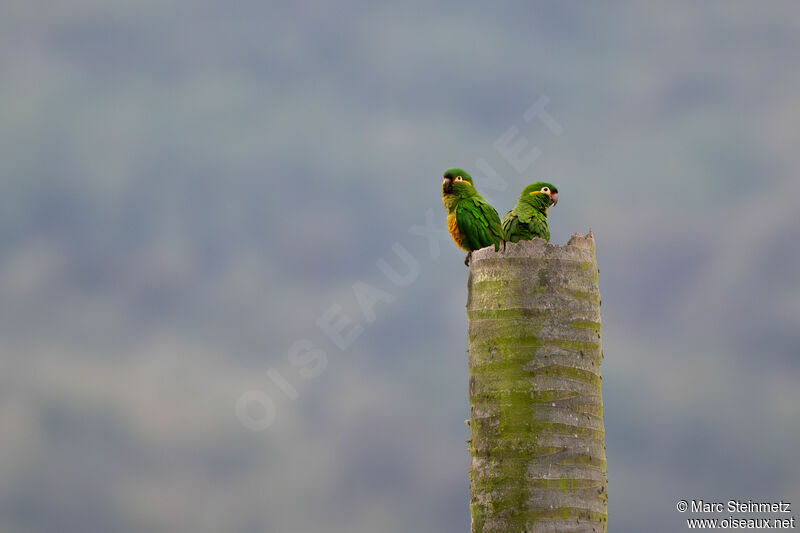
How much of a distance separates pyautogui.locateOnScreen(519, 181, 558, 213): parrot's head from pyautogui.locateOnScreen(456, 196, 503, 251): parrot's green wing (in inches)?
30.7

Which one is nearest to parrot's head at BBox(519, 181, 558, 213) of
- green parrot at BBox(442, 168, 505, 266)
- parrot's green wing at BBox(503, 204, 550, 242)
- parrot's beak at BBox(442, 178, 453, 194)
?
parrot's green wing at BBox(503, 204, 550, 242)

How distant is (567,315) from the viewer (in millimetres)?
11805

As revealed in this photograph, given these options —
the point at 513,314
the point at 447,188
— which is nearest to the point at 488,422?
the point at 513,314

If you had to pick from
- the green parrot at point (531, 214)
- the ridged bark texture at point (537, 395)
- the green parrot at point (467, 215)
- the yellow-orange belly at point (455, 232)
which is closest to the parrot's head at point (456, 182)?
the green parrot at point (467, 215)

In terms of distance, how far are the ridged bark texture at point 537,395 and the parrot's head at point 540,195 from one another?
9.19 feet

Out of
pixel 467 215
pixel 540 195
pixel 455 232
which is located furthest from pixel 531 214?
pixel 455 232

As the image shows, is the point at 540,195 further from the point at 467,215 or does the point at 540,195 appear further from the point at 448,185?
the point at 448,185

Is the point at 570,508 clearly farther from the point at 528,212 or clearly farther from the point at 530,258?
the point at 528,212

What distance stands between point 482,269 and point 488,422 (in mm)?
2135

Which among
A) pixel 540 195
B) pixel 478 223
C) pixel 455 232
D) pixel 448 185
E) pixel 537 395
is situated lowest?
pixel 537 395

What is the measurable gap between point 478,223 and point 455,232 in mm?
642

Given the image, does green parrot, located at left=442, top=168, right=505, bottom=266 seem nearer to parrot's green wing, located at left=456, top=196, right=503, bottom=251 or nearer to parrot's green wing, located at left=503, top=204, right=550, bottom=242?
parrot's green wing, located at left=456, top=196, right=503, bottom=251

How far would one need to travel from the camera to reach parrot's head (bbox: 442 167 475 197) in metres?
15.3

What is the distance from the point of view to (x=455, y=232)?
14688mm
